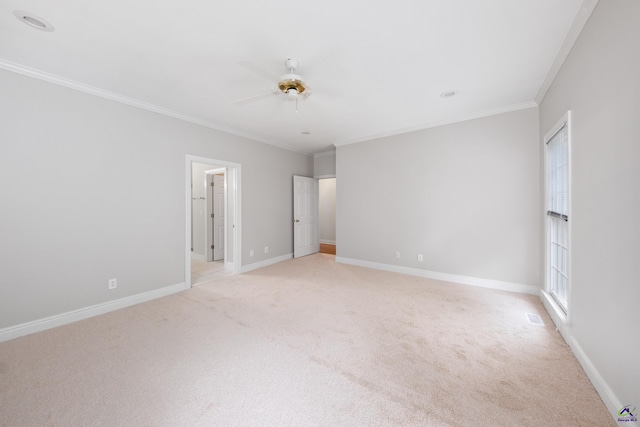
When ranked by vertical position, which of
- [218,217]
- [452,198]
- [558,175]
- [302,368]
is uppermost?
[558,175]

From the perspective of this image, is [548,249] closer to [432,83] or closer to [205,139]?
[432,83]

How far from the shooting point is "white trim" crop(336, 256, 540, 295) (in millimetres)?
3470

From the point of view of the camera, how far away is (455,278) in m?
4.02

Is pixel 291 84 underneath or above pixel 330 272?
above

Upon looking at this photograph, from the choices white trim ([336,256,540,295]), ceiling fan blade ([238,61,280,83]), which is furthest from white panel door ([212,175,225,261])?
ceiling fan blade ([238,61,280,83])

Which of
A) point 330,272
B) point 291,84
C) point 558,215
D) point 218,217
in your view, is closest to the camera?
point 291,84

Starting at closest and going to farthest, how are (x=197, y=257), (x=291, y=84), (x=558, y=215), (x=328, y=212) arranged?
(x=291, y=84)
(x=558, y=215)
(x=197, y=257)
(x=328, y=212)

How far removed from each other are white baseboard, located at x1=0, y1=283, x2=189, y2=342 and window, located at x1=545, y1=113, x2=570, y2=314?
194 inches

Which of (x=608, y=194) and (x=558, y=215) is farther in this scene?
(x=558, y=215)

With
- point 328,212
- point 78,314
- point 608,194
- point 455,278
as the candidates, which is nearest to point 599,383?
point 608,194

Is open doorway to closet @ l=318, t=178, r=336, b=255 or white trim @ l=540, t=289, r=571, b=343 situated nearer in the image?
white trim @ l=540, t=289, r=571, b=343

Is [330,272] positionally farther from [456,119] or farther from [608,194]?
[608,194]

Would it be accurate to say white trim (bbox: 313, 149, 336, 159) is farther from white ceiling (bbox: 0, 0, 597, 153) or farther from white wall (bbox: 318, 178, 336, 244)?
white ceiling (bbox: 0, 0, 597, 153)

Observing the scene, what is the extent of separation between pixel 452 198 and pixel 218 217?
198 inches
